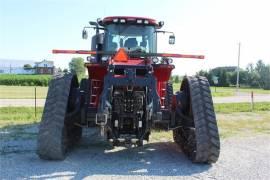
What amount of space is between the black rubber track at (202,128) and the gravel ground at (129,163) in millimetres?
221

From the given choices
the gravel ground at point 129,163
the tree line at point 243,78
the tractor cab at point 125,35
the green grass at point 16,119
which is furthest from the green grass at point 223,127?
the tree line at point 243,78

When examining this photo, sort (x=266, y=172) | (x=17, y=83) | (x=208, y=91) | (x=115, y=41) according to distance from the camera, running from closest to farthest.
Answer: (x=266, y=172)
(x=208, y=91)
(x=115, y=41)
(x=17, y=83)

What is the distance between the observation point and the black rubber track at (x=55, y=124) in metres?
7.25

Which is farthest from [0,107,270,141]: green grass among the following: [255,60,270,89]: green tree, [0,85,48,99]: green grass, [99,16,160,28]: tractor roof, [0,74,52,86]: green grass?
[255,60,270,89]: green tree

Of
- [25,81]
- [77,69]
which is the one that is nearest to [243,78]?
[25,81]

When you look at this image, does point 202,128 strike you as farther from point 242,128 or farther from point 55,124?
point 242,128

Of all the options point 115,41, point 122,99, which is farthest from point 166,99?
point 115,41

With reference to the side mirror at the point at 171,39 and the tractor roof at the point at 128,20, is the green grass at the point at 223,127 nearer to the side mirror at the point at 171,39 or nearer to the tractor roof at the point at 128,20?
the side mirror at the point at 171,39

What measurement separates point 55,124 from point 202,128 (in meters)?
2.63

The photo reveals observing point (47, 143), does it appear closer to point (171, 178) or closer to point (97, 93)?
point (97, 93)

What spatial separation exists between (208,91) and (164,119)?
1001mm

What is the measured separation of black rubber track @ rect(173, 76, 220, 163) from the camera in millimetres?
7270

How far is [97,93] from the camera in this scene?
827cm

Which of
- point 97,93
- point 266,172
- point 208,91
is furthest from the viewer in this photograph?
point 97,93
